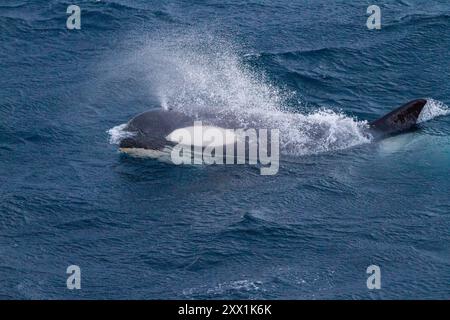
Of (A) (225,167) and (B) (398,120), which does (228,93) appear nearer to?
(A) (225,167)

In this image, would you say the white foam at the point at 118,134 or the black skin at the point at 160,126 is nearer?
the black skin at the point at 160,126

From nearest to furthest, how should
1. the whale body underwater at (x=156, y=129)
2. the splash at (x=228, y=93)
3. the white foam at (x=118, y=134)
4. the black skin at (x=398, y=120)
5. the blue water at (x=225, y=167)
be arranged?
the blue water at (x=225, y=167) < the whale body underwater at (x=156, y=129) < the white foam at (x=118, y=134) < the splash at (x=228, y=93) < the black skin at (x=398, y=120)

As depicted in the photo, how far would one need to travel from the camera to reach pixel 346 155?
120 ft

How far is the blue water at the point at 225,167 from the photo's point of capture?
29734 mm


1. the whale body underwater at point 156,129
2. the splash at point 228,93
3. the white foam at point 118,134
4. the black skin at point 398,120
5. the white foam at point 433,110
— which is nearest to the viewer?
the whale body underwater at point 156,129

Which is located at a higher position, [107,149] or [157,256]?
[107,149]

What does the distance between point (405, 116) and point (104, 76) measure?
12508mm

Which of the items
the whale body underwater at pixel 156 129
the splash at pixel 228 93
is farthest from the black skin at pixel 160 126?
the splash at pixel 228 93

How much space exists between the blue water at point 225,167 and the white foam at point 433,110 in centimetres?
8

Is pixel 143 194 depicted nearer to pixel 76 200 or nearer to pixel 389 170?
pixel 76 200

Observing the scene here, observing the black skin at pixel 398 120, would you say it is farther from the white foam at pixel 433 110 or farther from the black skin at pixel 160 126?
the white foam at pixel 433 110
